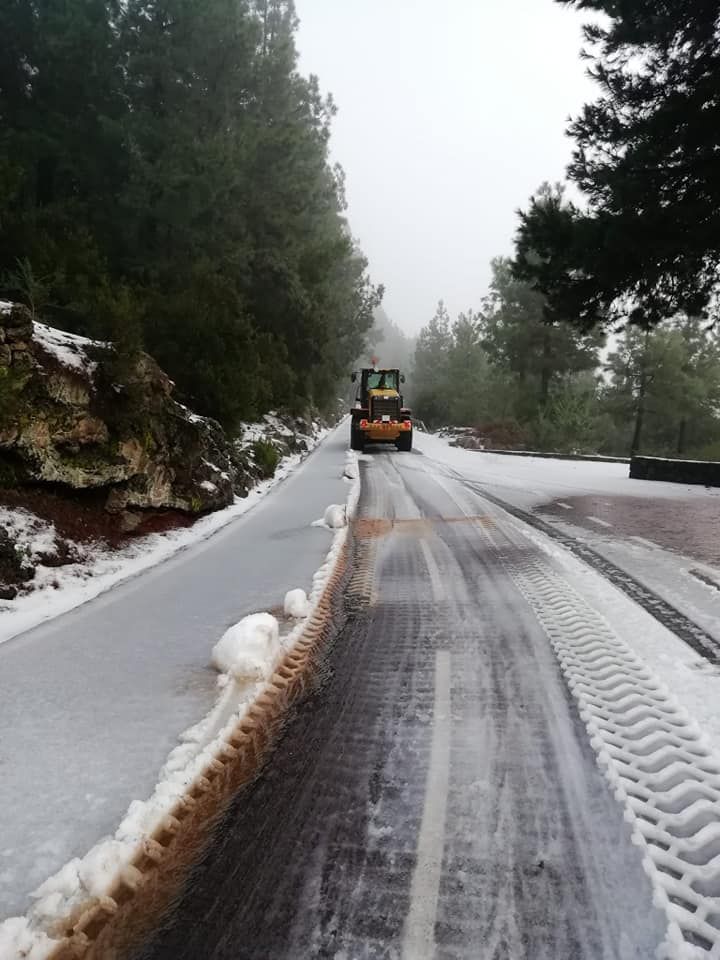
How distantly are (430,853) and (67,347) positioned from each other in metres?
6.47

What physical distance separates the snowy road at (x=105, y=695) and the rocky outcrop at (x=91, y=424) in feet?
4.18

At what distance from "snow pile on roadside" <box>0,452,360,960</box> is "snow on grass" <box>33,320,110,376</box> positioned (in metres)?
4.20

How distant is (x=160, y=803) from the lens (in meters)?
2.32

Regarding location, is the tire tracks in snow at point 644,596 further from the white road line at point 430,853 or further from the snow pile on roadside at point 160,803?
the snow pile on roadside at point 160,803

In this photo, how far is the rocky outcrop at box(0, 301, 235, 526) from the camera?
5.51 metres

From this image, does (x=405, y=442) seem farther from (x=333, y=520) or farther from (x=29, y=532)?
(x=29, y=532)

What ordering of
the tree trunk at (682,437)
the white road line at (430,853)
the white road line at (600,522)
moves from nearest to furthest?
the white road line at (430,853) → the white road line at (600,522) → the tree trunk at (682,437)

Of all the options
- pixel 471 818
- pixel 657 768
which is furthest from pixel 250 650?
pixel 657 768

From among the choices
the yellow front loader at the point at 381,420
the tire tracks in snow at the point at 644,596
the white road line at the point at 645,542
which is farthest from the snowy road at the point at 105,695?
the yellow front loader at the point at 381,420

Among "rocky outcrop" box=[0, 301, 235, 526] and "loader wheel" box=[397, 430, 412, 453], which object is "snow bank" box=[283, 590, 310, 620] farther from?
"loader wheel" box=[397, 430, 412, 453]

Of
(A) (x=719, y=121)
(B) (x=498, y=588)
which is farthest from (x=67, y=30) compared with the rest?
(B) (x=498, y=588)

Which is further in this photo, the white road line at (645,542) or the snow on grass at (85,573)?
the white road line at (645,542)

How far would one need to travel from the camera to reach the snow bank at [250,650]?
3.45 m

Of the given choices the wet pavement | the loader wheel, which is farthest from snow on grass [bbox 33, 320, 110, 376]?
the loader wheel
